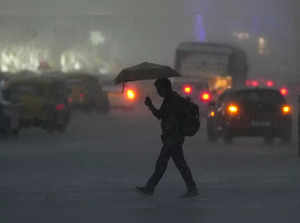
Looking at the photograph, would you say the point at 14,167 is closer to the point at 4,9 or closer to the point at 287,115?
the point at 287,115

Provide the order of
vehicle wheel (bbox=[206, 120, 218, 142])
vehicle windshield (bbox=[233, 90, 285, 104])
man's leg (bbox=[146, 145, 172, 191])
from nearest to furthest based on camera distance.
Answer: man's leg (bbox=[146, 145, 172, 191]) < vehicle windshield (bbox=[233, 90, 285, 104]) < vehicle wheel (bbox=[206, 120, 218, 142])

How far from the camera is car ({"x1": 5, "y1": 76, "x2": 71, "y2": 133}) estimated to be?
1241 inches

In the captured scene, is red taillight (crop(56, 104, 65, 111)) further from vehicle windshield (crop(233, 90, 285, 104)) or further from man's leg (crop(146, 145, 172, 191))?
man's leg (crop(146, 145, 172, 191))

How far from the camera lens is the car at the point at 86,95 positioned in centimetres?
4538

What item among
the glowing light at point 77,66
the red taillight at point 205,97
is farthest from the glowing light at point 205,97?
the glowing light at point 77,66

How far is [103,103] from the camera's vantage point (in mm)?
46250

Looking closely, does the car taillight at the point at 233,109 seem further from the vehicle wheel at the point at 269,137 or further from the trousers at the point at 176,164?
the trousers at the point at 176,164

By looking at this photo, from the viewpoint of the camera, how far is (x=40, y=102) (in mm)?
31922

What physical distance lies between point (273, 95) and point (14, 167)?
9420 millimetres

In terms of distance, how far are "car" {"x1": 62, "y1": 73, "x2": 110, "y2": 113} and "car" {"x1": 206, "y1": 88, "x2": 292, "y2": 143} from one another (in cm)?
1682

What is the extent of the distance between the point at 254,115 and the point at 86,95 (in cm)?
1794

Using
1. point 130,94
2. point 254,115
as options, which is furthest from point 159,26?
point 254,115

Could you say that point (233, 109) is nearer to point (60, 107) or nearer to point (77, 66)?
point (60, 107)

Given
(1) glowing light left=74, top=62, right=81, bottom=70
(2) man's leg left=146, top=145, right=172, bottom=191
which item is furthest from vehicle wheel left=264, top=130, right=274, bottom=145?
(1) glowing light left=74, top=62, right=81, bottom=70
